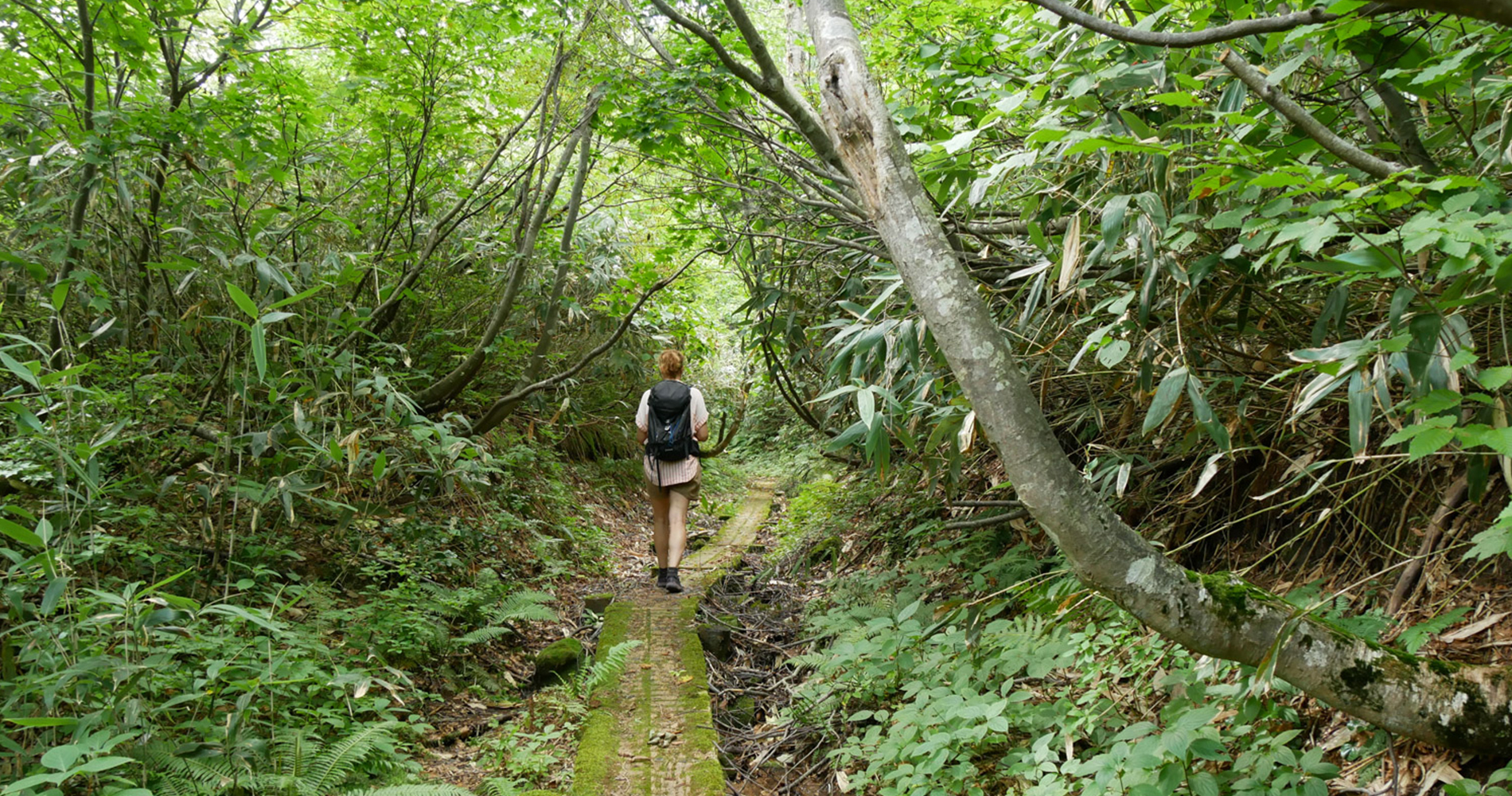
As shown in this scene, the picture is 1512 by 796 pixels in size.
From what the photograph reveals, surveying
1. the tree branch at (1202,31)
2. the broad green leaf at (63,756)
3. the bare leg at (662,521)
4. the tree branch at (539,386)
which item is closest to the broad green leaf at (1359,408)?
the tree branch at (1202,31)

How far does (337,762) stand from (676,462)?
11.4 feet

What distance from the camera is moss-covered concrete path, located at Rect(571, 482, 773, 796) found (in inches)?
137

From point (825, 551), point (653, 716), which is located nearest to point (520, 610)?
point (653, 716)

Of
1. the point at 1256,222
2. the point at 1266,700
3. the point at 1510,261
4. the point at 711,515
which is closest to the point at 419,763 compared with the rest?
the point at 1266,700

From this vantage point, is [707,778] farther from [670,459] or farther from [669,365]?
[669,365]

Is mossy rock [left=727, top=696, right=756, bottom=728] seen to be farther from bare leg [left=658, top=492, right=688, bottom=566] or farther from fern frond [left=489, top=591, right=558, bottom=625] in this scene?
bare leg [left=658, top=492, right=688, bottom=566]

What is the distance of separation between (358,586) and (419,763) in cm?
191

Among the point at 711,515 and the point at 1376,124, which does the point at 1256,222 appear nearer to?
the point at 1376,124

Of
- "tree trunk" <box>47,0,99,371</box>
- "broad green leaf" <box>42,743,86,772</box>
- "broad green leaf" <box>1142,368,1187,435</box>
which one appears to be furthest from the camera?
"tree trunk" <box>47,0,99,371</box>

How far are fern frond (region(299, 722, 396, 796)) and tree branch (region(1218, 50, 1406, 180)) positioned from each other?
12.8 ft

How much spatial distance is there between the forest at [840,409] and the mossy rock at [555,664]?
0.03 metres

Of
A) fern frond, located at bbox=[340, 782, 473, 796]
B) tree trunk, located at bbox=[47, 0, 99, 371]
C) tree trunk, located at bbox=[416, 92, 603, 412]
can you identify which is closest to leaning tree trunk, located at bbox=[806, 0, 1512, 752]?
fern frond, located at bbox=[340, 782, 473, 796]

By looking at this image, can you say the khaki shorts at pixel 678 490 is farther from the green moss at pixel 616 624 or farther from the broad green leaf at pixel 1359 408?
the broad green leaf at pixel 1359 408

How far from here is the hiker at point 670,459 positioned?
627 cm
